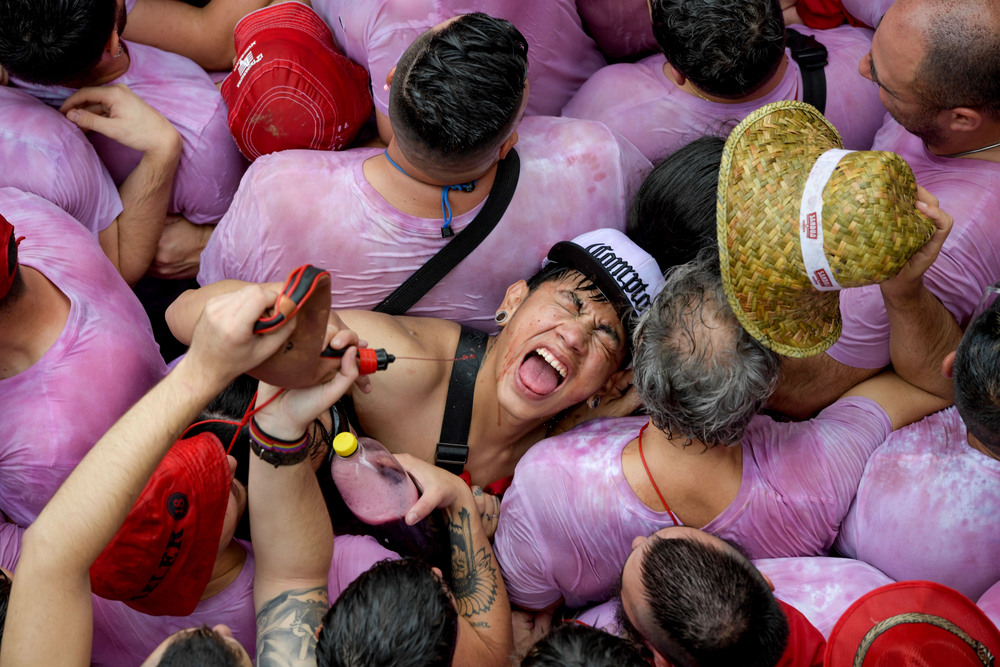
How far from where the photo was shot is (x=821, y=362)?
9.65 ft

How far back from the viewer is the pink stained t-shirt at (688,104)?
3.13 m

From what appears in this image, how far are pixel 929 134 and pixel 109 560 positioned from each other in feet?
9.63

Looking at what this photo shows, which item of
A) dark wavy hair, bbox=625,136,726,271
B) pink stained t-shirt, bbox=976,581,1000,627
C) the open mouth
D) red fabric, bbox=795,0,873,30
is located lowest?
pink stained t-shirt, bbox=976,581,1000,627

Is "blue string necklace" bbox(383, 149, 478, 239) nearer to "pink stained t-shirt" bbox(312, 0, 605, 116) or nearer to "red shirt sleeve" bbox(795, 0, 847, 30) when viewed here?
"pink stained t-shirt" bbox(312, 0, 605, 116)

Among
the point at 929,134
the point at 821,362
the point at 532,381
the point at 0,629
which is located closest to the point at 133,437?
the point at 0,629

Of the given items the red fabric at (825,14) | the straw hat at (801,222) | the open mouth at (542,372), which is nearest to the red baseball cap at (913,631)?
the straw hat at (801,222)

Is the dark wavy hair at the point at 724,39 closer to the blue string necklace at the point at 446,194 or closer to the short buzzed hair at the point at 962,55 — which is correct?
the short buzzed hair at the point at 962,55

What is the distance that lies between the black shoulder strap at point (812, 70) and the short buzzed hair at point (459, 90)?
128cm

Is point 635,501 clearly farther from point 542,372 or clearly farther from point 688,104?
point 688,104

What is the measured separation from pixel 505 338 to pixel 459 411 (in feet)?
1.10

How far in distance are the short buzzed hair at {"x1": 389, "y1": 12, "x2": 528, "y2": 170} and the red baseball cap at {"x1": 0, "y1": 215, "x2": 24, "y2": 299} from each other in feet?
4.10

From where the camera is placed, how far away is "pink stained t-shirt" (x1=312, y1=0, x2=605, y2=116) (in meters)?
2.92

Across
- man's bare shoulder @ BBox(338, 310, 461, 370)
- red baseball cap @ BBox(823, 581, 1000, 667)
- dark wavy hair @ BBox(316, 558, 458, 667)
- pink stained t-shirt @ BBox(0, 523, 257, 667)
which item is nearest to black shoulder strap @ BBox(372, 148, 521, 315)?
man's bare shoulder @ BBox(338, 310, 461, 370)

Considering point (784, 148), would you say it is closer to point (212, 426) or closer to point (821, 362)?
point (821, 362)
